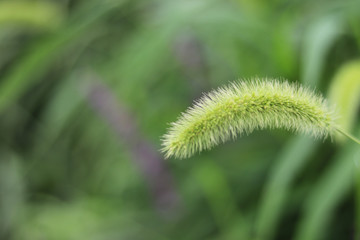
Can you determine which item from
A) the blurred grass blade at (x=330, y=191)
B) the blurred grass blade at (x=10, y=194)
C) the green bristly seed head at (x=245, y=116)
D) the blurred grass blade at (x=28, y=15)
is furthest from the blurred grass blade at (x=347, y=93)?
the blurred grass blade at (x=10, y=194)

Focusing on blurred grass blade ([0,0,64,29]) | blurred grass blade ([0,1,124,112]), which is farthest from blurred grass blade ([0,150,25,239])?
blurred grass blade ([0,0,64,29])

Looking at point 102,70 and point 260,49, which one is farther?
point 102,70

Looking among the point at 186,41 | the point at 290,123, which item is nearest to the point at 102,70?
the point at 186,41

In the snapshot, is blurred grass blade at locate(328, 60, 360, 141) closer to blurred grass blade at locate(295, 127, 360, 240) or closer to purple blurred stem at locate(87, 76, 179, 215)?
blurred grass blade at locate(295, 127, 360, 240)

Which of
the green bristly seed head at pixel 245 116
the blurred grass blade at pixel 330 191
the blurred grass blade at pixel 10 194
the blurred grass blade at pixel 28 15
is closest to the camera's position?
the green bristly seed head at pixel 245 116

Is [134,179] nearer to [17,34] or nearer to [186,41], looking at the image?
[186,41]

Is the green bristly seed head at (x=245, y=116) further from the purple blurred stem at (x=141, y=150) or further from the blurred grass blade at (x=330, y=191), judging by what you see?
the purple blurred stem at (x=141, y=150)

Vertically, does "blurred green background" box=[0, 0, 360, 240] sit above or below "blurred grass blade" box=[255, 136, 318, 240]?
above
